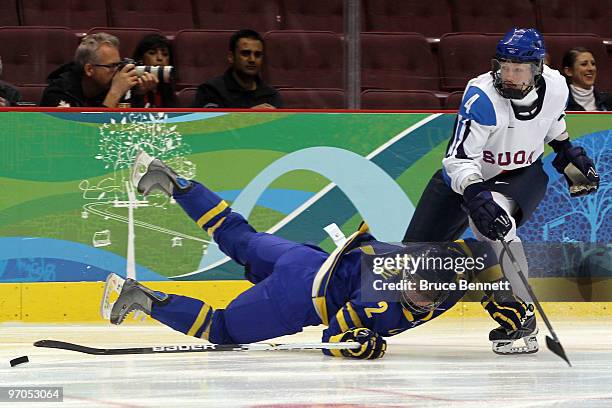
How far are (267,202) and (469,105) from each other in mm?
1491

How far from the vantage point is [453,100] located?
5.84 metres

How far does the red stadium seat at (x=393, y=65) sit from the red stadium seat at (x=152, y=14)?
0.84 metres

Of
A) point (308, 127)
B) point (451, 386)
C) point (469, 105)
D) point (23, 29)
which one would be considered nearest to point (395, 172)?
point (308, 127)

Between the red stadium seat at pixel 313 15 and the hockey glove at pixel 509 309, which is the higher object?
the red stadium seat at pixel 313 15

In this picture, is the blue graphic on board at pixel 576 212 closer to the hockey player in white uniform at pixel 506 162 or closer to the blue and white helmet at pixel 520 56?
the hockey player in white uniform at pixel 506 162

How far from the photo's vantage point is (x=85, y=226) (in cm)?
551

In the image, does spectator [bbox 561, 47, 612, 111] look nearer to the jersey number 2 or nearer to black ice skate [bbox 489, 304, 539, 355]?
black ice skate [bbox 489, 304, 539, 355]

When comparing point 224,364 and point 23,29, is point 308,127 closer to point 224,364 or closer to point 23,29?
point 23,29

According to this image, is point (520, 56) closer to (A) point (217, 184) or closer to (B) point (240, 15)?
(A) point (217, 184)

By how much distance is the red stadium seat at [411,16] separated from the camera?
5891 millimetres

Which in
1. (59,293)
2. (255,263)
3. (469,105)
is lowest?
(59,293)

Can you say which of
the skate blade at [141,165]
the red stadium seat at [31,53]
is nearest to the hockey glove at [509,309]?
the skate blade at [141,165]

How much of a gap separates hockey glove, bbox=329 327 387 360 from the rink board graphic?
4.88 feet

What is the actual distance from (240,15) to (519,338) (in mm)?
2256
